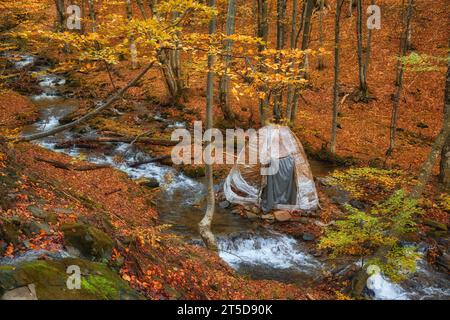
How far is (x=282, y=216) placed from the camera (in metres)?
11.7

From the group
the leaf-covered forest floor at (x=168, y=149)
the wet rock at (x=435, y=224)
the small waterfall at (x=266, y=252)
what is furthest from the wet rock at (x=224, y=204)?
the wet rock at (x=435, y=224)

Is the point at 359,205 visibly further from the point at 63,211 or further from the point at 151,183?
the point at 63,211

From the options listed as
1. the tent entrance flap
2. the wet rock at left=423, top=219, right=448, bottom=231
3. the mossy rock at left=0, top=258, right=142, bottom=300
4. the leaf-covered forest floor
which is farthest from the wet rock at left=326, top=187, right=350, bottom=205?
the mossy rock at left=0, top=258, right=142, bottom=300

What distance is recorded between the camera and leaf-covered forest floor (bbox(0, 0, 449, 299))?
5.96 meters

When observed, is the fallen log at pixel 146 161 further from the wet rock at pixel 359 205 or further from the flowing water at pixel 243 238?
the wet rock at pixel 359 205

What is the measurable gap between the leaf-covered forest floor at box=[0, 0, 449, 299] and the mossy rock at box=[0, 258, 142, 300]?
1.56 ft

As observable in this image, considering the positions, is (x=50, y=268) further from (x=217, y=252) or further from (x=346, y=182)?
(x=346, y=182)

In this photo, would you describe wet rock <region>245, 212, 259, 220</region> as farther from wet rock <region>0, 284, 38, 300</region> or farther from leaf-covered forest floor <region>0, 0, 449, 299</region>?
wet rock <region>0, 284, 38, 300</region>

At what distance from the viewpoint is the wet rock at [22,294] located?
3557 millimetres

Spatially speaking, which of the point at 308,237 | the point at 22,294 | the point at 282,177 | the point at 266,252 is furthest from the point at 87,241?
the point at 282,177

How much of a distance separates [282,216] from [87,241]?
7.53 metres

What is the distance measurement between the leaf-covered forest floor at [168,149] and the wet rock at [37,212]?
0.09 meters

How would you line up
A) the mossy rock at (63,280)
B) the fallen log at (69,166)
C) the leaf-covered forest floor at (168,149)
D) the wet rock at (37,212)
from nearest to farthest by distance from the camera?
1. the mossy rock at (63,280)
2. the wet rock at (37,212)
3. the leaf-covered forest floor at (168,149)
4. the fallen log at (69,166)
